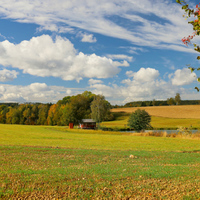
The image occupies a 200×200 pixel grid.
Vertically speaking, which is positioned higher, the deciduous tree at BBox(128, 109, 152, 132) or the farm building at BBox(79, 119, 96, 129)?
the deciduous tree at BBox(128, 109, 152, 132)

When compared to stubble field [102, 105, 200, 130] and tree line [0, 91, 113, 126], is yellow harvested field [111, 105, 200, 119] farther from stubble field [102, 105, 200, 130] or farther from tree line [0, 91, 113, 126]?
tree line [0, 91, 113, 126]

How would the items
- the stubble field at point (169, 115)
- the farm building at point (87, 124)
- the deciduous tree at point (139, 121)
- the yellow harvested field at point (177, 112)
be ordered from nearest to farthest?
the deciduous tree at point (139, 121) → the farm building at point (87, 124) → the stubble field at point (169, 115) → the yellow harvested field at point (177, 112)

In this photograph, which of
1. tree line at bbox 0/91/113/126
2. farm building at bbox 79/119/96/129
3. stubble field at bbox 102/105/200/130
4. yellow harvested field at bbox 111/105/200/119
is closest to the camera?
farm building at bbox 79/119/96/129

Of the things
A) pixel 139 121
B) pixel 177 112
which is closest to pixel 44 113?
pixel 177 112

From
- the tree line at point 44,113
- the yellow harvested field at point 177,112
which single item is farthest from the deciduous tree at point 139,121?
the yellow harvested field at point 177,112

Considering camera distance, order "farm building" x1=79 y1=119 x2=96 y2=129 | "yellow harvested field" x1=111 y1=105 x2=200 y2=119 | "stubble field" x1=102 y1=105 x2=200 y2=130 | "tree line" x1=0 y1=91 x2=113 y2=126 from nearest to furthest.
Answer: "farm building" x1=79 y1=119 x2=96 y2=129, "tree line" x1=0 y1=91 x2=113 y2=126, "stubble field" x1=102 y1=105 x2=200 y2=130, "yellow harvested field" x1=111 y1=105 x2=200 y2=119

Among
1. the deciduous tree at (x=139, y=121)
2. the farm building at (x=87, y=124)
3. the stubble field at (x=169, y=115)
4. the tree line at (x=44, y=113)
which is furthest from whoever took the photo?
the stubble field at (x=169, y=115)

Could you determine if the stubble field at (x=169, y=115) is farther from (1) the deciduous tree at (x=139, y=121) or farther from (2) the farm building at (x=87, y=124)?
(1) the deciduous tree at (x=139, y=121)

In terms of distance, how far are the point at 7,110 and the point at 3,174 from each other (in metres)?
119

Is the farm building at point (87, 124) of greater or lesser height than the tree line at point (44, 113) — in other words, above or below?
below

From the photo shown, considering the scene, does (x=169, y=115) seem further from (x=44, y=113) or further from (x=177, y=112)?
(x=44, y=113)

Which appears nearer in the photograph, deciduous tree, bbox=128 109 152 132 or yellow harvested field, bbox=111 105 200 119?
deciduous tree, bbox=128 109 152 132

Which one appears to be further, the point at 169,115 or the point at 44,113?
the point at 44,113

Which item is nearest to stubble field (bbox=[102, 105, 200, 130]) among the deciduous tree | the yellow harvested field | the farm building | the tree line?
the yellow harvested field
